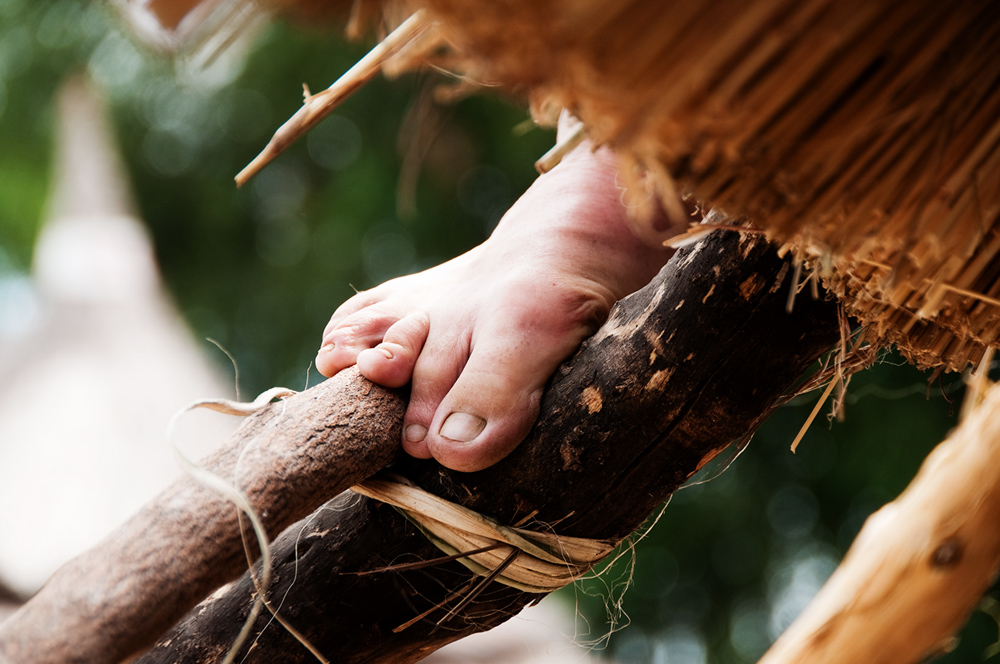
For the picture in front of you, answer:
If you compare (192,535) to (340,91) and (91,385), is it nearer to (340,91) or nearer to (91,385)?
(340,91)

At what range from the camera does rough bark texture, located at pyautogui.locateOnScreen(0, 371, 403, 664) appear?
0.31 meters

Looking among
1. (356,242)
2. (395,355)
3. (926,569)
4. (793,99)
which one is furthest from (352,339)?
(356,242)

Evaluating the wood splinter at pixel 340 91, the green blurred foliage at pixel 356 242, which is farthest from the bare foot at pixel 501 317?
the green blurred foliage at pixel 356 242

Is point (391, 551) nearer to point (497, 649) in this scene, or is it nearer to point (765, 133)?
point (765, 133)

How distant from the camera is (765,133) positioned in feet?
0.86

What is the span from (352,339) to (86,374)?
1876 millimetres

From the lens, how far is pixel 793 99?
257 millimetres

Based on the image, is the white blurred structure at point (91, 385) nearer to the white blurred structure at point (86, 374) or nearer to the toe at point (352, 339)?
the white blurred structure at point (86, 374)

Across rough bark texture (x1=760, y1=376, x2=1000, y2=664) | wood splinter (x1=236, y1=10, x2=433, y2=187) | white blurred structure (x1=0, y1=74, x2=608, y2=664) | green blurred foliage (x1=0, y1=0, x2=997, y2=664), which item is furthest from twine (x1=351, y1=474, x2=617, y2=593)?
green blurred foliage (x1=0, y1=0, x2=997, y2=664)

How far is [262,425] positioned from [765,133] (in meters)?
0.30

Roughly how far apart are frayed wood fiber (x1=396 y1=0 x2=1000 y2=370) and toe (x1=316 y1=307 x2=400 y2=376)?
0.24m

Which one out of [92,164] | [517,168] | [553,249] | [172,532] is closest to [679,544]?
[517,168]

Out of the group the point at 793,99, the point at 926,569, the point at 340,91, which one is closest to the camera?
the point at 793,99

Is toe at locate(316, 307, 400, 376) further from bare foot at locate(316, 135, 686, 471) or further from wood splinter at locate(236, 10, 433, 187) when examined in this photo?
wood splinter at locate(236, 10, 433, 187)
